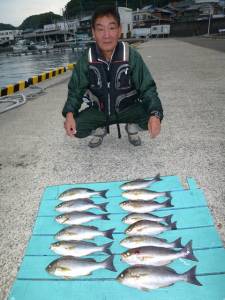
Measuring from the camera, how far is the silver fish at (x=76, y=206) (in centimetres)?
296

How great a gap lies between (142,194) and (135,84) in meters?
1.82

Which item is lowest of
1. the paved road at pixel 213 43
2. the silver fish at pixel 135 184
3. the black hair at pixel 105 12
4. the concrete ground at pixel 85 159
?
the concrete ground at pixel 85 159

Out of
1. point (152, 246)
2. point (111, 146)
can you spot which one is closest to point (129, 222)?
point (152, 246)

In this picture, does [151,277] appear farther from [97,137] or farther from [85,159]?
[97,137]

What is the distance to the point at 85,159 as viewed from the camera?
4.21 metres

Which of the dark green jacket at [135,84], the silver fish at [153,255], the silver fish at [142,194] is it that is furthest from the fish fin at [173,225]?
the dark green jacket at [135,84]

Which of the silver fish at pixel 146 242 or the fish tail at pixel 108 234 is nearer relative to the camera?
the silver fish at pixel 146 242

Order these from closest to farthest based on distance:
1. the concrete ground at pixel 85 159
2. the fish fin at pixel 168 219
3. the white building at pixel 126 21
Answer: the fish fin at pixel 168 219, the concrete ground at pixel 85 159, the white building at pixel 126 21

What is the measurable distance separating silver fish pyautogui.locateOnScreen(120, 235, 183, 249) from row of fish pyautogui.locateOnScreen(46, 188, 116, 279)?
0.17 meters

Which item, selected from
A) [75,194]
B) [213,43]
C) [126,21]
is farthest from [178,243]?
[126,21]

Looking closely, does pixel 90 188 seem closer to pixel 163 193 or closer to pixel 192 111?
pixel 163 193

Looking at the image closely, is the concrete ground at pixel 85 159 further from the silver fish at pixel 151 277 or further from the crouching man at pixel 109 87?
the silver fish at pixel 151 277

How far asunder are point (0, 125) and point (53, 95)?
10.2 ft

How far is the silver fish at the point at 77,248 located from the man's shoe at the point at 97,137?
7.42ft
